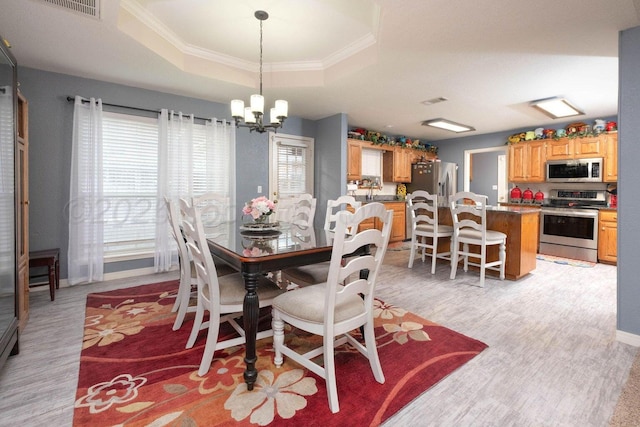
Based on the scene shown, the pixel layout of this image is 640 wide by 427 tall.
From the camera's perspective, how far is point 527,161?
19.2ft

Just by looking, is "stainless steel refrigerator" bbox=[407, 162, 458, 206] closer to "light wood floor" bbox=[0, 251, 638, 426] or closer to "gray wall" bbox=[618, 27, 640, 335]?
"light wood floor" bbox=[0, 251, 638, 426]

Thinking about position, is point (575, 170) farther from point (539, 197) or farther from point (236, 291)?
point (236, 291)

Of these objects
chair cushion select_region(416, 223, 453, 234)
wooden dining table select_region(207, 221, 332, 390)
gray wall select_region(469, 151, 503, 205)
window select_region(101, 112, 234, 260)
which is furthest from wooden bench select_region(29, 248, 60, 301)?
gray wall select_region(469, 151, 503, 205)

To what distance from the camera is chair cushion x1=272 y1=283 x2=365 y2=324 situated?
5.23ft

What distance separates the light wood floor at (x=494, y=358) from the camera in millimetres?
1528

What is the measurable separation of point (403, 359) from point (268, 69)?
3491 millimetres

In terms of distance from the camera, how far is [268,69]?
12.5 ft

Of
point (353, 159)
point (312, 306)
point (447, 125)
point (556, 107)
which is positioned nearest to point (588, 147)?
point (556, 107)

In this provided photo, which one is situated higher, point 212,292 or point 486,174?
point 486,174

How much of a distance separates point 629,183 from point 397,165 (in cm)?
463

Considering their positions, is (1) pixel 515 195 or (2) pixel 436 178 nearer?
(1) pixel 515 195

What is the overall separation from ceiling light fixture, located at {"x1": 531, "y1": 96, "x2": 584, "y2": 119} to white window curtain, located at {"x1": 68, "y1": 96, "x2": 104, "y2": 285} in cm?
573

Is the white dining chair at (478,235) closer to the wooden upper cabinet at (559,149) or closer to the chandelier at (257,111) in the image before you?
the chandelier at (257,111)

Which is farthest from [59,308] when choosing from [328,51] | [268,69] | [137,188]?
[328,51]
